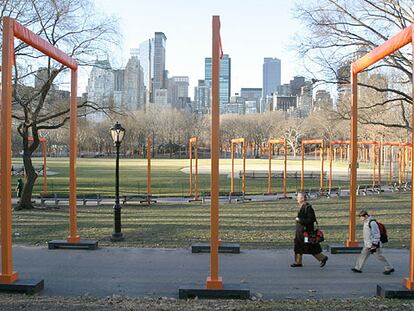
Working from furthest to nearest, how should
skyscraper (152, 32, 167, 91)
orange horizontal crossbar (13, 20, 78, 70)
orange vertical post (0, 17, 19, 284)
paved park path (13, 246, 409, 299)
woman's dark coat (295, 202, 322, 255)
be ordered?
1. skyscraper (152, 32, 167, 91)
2. woman's dark coat (295, 202, 322, 255)
3. orange horizontal crossbar (13, 20, 78, 70)
4. paved park path (13, 246, 409, 299)
5. orange vertical post (0, 17, 19, 284)

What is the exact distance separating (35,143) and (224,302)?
17.4 meters

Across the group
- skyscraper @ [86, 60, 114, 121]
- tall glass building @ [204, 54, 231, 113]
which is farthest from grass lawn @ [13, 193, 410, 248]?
skyscraper @ [86, 60, 114, 121]

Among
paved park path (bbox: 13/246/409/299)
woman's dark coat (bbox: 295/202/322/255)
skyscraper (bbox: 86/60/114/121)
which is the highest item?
skyscraper (bbox: 86/60/114/121)

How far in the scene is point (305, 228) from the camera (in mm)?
9750

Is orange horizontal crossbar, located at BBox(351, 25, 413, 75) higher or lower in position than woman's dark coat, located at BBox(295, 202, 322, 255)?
higher

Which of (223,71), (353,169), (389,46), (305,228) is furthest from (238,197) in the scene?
(389,46)

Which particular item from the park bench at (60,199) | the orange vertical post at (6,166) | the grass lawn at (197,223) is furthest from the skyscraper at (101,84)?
the orange vertical post at (6,166)

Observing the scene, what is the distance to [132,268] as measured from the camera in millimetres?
9711

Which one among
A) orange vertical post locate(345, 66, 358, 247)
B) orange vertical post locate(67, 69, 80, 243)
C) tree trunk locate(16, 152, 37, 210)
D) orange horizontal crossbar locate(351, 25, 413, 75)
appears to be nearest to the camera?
orange horizontal crossbar locate(351, 25, 413, 75)

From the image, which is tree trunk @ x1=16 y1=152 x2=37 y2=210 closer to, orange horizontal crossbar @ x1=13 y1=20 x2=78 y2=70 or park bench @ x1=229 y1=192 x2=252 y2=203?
park bench @ x1=229 y1=192 x2=252 y2=203

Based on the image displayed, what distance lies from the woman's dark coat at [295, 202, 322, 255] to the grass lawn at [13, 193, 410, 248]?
2740 millimetres

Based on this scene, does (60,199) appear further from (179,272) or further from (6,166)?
(6,166)

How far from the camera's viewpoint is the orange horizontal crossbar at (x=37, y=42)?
330 inches

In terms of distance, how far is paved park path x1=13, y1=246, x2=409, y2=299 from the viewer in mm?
8133
